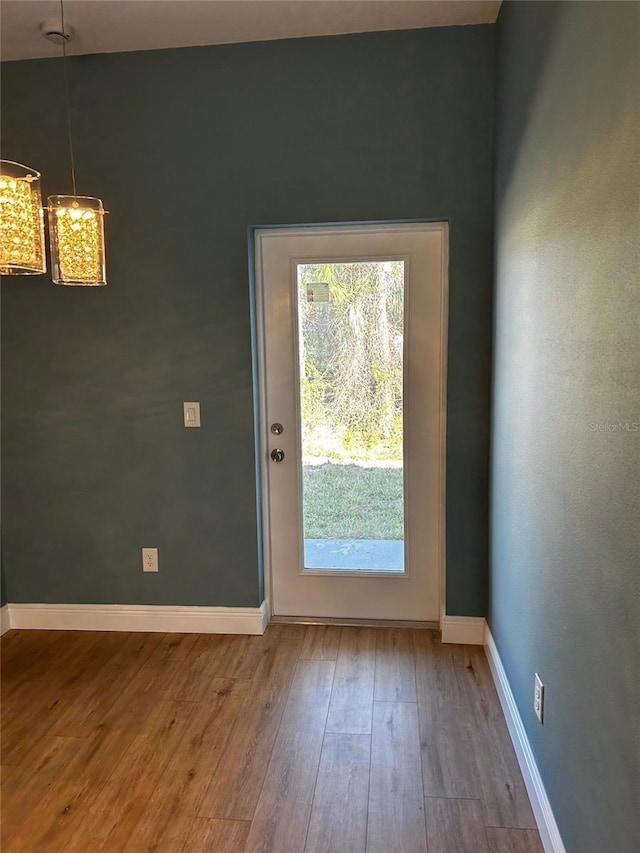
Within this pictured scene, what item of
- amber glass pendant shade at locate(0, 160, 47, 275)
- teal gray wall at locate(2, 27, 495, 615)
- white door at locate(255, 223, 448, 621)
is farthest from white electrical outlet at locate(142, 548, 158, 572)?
amber glass pendant shade at locate(0, 160, 47, 275)

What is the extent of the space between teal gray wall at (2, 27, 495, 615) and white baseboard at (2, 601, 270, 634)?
60 millimetres

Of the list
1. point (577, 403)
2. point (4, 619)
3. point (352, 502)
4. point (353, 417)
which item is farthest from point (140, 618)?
point (577, 403)

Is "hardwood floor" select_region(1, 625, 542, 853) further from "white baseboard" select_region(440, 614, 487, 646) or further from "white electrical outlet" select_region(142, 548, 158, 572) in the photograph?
"white electrical outlet" select_region(142, 548, 158, 572)

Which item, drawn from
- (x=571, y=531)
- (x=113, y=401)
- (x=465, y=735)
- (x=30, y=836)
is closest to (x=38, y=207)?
(x=113, y=401)

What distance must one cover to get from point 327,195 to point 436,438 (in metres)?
1.21

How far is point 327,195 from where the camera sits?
104 inches

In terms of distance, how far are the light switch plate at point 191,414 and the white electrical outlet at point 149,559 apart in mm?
666

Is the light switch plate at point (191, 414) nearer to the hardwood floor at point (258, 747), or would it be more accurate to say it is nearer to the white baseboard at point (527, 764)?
the hardwood floor at point (258, 747)

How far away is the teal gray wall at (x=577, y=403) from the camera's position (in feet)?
3.71

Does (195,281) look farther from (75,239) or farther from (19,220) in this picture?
(19,220)

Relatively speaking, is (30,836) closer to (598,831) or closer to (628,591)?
(598,831)

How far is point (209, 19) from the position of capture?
95.1 inches

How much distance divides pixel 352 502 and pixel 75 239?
1681mm

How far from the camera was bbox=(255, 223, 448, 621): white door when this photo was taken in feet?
9.00
